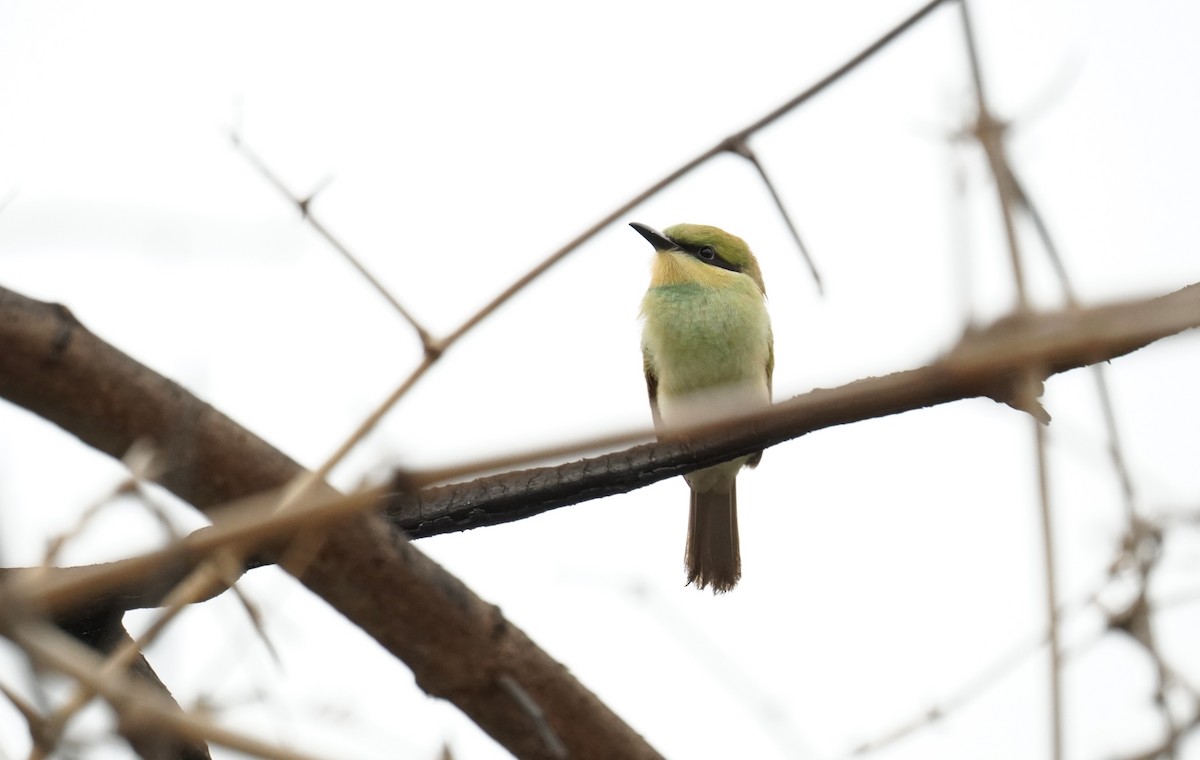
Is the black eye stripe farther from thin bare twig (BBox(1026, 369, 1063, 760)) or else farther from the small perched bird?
thin bare twig (BBox(1026, 369, 1063, 760))

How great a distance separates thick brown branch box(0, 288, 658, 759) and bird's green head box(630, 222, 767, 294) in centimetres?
440

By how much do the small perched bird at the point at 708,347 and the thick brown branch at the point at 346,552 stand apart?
11.5 feet

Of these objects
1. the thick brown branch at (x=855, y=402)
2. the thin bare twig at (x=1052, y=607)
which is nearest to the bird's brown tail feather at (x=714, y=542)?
the thick brown branch at (x=855, y=402)

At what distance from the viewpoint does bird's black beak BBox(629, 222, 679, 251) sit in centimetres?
646

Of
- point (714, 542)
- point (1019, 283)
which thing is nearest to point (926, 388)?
point (1019, 283)

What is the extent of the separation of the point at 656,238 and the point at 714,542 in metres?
1.54

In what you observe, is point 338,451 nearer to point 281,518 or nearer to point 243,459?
point 281,518

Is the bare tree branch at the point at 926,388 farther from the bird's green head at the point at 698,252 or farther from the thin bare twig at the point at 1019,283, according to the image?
the bird's green head at the point at 698,252

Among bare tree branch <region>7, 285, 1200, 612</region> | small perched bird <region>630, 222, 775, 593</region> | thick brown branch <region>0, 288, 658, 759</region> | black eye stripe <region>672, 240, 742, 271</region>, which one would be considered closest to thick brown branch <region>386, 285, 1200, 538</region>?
bare tree branch <region>7, 285, 1200, 612</region>

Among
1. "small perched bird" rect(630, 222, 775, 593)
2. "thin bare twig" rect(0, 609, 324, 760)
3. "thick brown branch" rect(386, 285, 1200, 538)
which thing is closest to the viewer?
"thin bare twig" rect(0, 609, 324, 760)

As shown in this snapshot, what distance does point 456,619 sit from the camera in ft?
6.10

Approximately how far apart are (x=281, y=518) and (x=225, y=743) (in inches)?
6.5

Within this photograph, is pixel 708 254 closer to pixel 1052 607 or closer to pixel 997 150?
pixel 997 150

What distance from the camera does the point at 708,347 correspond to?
5902 mm
